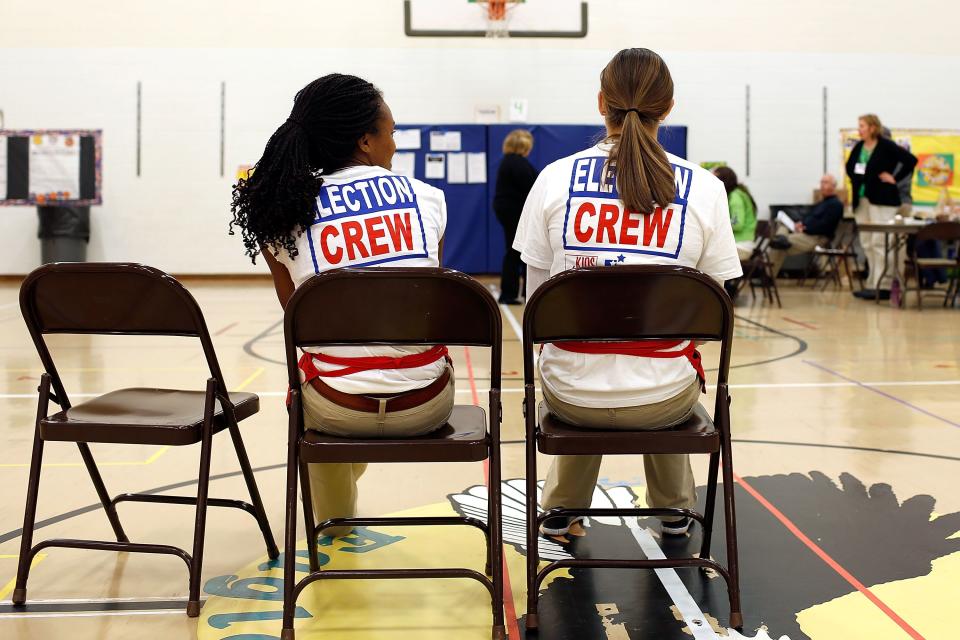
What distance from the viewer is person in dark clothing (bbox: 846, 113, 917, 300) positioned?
308 inches

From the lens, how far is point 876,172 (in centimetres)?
789

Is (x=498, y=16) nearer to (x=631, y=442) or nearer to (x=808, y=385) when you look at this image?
(x=808, y=385)

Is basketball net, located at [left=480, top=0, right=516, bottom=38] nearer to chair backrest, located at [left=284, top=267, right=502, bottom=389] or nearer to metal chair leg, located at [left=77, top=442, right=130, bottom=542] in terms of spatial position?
metal chair leg, located at [left=77, top=442, right=130, bottom=542]

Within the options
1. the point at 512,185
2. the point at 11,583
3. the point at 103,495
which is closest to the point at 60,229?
the point at 512,185

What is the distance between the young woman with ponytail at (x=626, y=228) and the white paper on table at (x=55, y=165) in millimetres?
9477

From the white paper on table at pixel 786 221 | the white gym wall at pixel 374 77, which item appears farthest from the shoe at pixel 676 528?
the white gym wall at pixel 374 77

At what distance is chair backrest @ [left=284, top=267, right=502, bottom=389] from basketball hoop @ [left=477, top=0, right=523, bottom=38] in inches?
357

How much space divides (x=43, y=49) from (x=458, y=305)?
10.0 metres

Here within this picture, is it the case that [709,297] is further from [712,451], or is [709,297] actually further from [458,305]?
[458,305]

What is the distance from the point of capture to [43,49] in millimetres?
10102

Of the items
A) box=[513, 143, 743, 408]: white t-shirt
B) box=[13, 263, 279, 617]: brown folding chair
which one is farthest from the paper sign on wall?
box=[13, 263, 279, 617]: brown folding chair

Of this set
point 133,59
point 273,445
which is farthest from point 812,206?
point 273,445

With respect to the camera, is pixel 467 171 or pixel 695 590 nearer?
pixel 695 590

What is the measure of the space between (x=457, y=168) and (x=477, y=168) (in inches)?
8.5
